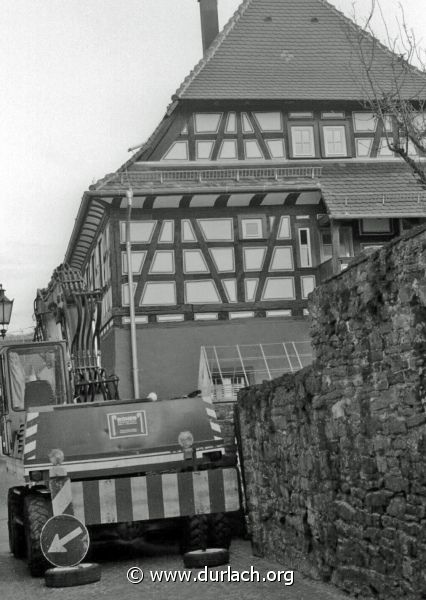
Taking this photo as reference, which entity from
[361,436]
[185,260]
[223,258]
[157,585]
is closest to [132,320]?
[185,260]

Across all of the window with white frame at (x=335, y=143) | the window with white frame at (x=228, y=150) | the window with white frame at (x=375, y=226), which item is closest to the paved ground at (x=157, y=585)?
the window with white frame at (x=375, y=226)

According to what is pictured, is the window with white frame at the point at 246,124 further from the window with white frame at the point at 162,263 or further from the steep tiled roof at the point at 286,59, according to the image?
the window with white frame at the point at 162,263

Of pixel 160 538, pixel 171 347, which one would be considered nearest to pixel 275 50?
pixel 171 347

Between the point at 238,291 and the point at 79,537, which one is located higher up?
the point at 238,291

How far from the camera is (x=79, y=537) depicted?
37.6 ft

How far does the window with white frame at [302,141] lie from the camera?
30.5 metres

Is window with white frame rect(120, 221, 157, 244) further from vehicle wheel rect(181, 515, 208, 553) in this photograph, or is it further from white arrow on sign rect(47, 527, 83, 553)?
white arrow on sign rect(47, 527, 83, 553)

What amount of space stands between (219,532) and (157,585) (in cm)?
206

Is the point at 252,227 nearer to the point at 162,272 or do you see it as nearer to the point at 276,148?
the point at 276,148

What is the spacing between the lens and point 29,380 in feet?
52.3

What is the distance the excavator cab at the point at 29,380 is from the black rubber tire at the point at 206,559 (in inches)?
171

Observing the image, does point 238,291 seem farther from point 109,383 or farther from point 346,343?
point 346,343

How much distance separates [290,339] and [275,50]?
8687 mm

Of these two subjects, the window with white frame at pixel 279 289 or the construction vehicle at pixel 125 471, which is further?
the window with white frame at pixel 279 289
